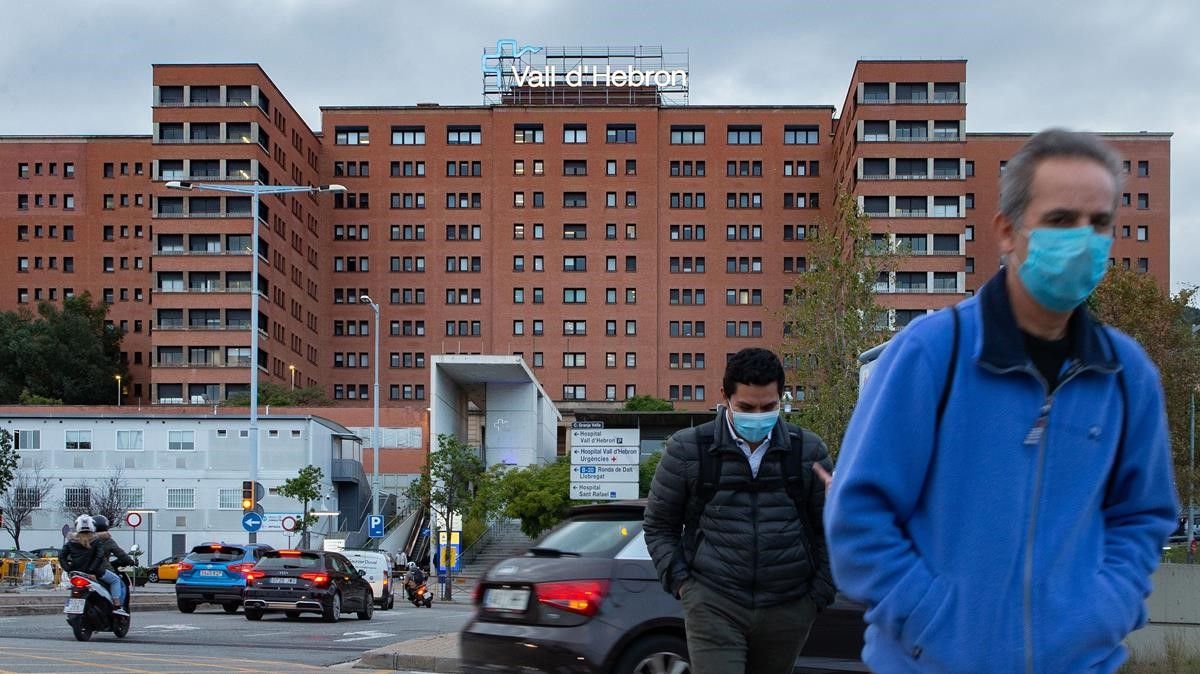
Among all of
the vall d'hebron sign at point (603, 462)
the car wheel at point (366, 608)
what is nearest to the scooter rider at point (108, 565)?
the vall d'hebron sign at point (603, 462)

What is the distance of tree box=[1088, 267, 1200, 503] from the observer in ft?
147

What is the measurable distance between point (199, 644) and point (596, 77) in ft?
352

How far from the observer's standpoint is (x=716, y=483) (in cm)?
623

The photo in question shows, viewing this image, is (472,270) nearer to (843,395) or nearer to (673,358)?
(673,358)

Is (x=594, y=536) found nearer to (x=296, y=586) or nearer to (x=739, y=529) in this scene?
(x=739, y=529)

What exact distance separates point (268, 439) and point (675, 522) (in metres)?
66.5

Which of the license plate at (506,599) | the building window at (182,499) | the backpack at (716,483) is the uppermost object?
the backpack at (716,483)

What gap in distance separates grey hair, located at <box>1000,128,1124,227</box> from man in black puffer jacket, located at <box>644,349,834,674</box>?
322cm

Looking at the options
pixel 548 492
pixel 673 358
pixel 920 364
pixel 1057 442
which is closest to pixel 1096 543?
pixel 1057 442

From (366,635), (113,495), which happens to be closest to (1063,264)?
(366,635)

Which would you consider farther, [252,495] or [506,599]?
[252,495]

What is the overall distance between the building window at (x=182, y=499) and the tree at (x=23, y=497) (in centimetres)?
600

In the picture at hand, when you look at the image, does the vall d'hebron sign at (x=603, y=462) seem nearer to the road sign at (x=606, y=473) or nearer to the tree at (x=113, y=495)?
the road sign at (x=606, y=473)

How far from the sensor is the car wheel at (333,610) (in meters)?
26.1
